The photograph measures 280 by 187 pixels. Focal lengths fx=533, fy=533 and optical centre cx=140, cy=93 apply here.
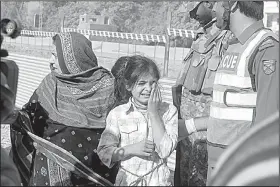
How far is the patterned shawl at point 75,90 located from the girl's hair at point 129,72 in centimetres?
39

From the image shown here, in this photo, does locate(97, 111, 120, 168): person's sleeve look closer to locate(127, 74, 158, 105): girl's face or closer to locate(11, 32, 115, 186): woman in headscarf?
locate(127, 74, 158, 105): girl's face

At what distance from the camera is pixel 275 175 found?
1.36 meters

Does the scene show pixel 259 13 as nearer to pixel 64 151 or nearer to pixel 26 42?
pixel 64 151

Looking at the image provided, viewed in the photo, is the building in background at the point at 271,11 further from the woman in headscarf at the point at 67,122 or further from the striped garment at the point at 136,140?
the woman in headscarf at the point at 67,122

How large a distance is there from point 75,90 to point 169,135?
41.4 inches

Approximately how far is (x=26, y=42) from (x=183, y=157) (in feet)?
81.5

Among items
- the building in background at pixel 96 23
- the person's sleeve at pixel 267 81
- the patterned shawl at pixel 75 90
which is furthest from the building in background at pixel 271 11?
the building in background at pixel 96 23

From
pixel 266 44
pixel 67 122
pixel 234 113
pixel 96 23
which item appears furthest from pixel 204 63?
pixel 96 23

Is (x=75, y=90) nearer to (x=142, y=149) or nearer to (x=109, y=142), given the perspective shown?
(x=109, y=142)

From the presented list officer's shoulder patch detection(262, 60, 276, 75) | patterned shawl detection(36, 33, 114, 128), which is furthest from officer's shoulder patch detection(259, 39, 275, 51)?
patterned shawl detection(36, 33, 114, 128)

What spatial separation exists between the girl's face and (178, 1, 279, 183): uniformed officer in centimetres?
32

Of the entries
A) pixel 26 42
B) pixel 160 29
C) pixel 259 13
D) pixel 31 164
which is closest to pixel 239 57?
pixel 259 13

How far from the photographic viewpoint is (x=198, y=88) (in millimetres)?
4355

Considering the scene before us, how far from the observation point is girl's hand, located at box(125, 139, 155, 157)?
2732 mm
